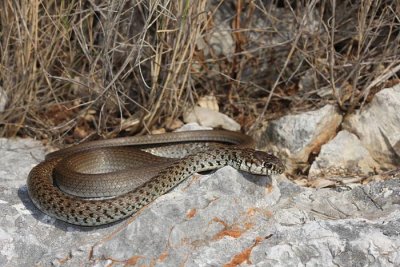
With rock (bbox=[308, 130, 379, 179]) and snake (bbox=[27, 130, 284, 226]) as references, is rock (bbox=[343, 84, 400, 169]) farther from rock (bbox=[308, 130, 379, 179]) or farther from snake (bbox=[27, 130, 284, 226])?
snake (bbox=[27, 130, 284, 226])

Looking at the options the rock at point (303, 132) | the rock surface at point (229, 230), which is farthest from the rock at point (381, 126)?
the rock surface at point (229, 230)

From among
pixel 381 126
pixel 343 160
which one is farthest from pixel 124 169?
pixel 381 126

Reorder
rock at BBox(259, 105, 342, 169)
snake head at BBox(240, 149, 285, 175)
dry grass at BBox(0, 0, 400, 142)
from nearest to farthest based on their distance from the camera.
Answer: snake head at BBox(240, 149, 285, 175) < dry grass at BBox(0, 0, 400, 142) < rock at BBox(259, 105, 342, 169)

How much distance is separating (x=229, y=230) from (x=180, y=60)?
2.12 metres

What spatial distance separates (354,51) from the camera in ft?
21.5

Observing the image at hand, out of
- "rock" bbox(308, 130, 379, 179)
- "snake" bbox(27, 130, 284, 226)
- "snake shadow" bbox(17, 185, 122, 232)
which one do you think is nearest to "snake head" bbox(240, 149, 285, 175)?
"snake" bbox(27, 130, 284, 226)

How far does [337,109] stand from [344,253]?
2.39 meters

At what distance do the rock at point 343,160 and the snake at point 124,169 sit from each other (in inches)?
28.2

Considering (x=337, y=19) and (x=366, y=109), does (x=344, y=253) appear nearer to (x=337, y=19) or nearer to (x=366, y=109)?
(x=366, y=109)

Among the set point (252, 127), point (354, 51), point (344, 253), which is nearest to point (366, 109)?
point (354, 51)

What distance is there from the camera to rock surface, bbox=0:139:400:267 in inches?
167

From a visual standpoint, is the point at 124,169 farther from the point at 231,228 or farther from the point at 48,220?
the point at 231,228

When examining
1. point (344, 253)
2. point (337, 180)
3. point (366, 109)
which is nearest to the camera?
point (344, 253)

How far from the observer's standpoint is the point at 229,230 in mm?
4484
